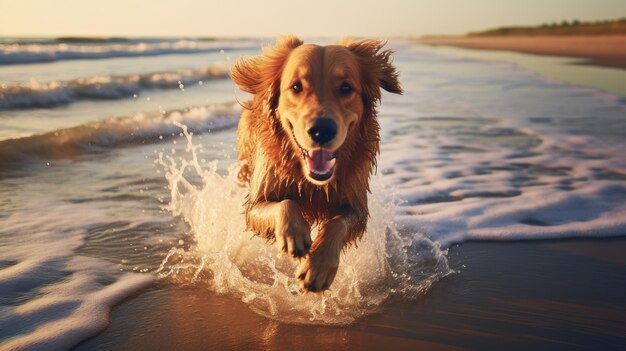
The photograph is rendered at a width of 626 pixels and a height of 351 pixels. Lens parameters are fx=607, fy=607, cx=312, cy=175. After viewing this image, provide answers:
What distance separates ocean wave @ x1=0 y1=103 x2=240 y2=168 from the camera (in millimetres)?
7266

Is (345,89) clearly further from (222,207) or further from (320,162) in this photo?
(222,207)

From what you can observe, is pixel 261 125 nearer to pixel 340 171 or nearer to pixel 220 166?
pixel 340 171

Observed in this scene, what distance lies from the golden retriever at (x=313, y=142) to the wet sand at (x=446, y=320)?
1.38 ft

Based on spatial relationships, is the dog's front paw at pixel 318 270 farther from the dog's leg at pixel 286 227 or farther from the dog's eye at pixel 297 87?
the dog's eye at pixel 297 87

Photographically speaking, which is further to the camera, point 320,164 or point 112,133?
point 112,133

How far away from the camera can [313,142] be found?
3.27m

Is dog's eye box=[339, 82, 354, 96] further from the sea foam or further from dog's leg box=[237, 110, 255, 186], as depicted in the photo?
the sea foam

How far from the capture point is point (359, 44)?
12.7 ft

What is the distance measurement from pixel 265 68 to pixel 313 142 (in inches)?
31.2

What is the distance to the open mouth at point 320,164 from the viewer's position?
3338 millimetres

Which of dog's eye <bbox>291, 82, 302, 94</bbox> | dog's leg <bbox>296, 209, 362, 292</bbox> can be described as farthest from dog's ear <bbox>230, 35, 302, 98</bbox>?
dog's leg <bbox>296, 209, 362, 292</bbox>

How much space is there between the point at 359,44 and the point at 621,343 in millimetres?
2276

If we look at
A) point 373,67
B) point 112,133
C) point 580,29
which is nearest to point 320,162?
point 373,67

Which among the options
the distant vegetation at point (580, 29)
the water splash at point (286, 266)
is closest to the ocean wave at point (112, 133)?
the water splash at point (286, 266)
